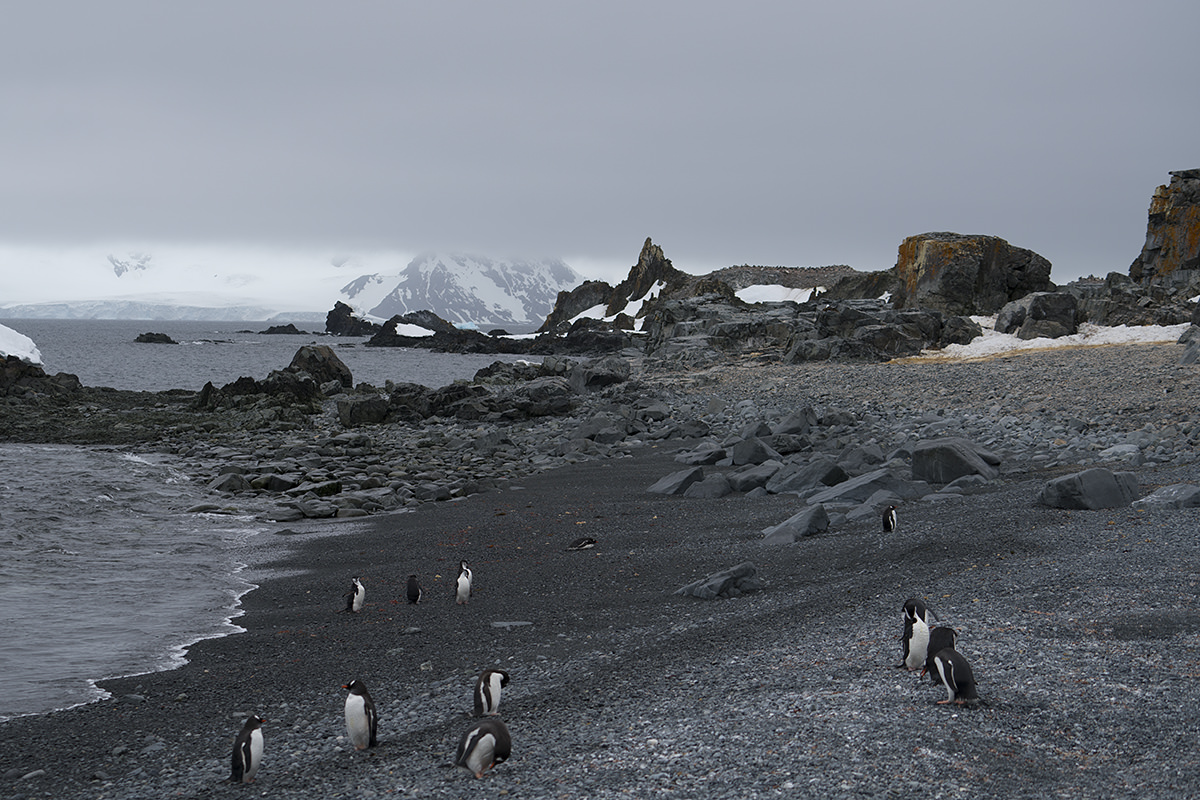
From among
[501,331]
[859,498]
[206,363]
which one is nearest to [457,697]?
[859,498]

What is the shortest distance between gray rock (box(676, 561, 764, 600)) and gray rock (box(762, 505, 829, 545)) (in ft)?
6.06

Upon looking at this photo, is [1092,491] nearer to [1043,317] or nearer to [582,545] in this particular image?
[582,545]

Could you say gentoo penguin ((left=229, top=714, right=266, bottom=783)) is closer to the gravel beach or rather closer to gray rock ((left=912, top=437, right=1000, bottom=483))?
the gravel beach

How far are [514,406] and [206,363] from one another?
56.6 meters

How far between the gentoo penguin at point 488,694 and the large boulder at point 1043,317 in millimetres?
32409

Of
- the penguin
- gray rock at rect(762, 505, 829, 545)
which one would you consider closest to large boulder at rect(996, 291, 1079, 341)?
gray rock at rect(762, 505, 829, 545)

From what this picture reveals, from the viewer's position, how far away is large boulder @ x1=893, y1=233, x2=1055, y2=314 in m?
42.6

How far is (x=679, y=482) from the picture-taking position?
53.2 ft

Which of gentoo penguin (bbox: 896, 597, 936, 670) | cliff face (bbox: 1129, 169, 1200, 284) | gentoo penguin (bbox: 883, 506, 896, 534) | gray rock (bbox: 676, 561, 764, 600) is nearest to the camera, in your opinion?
gentoo penguin (bbox: 896, 597, 936, 670)

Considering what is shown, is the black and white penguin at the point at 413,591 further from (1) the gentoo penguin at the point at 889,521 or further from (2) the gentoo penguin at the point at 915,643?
(2) the gentoo penguin at the point at 915,643

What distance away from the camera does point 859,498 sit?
1310 centimetres

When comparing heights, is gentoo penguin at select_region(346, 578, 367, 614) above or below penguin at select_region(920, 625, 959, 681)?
below

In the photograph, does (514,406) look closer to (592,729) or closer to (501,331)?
(592,729)

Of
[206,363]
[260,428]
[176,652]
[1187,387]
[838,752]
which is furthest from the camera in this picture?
[206,363]
